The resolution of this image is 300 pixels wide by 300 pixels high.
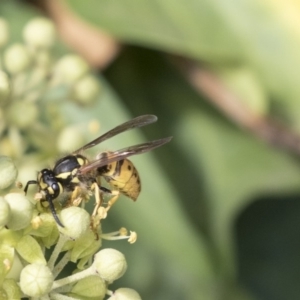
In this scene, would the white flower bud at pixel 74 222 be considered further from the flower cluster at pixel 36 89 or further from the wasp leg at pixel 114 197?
the flower cluster at pixel 36 89

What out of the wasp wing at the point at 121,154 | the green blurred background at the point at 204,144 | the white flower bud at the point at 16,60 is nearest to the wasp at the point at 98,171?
the wasp wing at the point at 121,154

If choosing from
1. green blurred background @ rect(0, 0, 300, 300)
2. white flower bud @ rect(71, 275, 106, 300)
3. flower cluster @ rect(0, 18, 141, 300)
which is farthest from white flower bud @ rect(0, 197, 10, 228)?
green blurred background @ rect(0, 0, 300, 300)

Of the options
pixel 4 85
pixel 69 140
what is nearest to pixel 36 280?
pixel 4 85

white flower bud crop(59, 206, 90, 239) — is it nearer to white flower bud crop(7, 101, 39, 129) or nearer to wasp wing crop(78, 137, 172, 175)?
wasp wing crop(78, 137, 172, 175)

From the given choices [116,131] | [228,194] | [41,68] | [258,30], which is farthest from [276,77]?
[116,131]

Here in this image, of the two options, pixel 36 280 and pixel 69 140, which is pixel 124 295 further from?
pixel 69 140

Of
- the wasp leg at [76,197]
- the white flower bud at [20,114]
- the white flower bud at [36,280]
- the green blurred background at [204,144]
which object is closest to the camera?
the white flower bud at [36,280]
